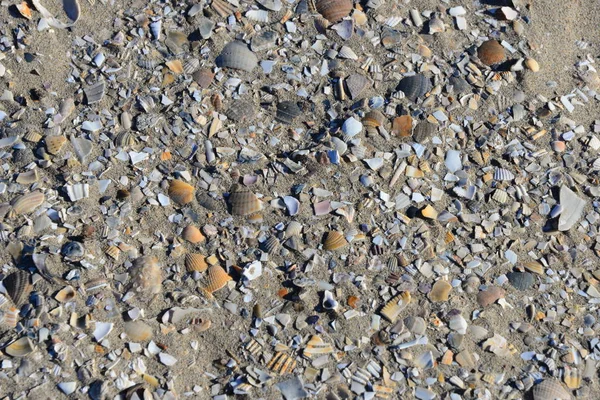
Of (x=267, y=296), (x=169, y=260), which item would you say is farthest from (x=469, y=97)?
(x=169, y=260)

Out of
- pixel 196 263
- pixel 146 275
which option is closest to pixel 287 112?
pixel 196 263

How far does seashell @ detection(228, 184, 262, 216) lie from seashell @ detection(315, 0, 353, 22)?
84 cm

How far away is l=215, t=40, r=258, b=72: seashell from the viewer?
9.25 ft

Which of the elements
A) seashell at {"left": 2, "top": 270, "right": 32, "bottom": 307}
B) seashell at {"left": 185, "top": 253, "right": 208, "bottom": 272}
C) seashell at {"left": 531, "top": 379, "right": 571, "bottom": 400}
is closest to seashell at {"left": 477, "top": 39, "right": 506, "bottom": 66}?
seashell at {"left": 531, "top": 379, "right": 571, "bottom": 400}

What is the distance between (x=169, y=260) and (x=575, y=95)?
5.62ft

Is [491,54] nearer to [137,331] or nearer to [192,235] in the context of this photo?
[192,235]

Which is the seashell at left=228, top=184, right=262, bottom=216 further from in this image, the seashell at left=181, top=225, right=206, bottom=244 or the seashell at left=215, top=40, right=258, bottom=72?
the seashell at left=215, top=40, right=258, bottom=72

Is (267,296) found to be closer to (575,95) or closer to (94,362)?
(94,362)

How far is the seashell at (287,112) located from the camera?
9.05 feet

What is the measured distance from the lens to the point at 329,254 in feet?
8.39

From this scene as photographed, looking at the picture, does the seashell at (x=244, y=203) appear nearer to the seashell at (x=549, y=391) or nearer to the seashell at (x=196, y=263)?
the seashell at (x=196, y=263)

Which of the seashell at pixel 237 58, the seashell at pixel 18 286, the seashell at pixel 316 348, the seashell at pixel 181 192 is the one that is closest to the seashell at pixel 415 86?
Answer: the seashell at pixel 237 58

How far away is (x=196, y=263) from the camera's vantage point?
98.6 inches

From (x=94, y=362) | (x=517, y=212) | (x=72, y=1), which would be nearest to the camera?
(x=94, y=362)
